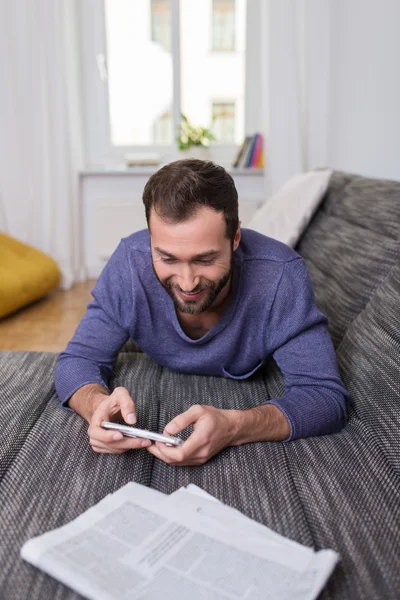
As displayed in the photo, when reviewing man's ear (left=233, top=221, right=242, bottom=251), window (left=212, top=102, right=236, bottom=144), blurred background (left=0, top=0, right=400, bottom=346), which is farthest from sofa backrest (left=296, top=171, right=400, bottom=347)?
window (left=212, top=102, right=236, bottom=144)

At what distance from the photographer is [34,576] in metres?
0.73

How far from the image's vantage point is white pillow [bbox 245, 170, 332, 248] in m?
2.05

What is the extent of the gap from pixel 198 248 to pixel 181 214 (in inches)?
2.9

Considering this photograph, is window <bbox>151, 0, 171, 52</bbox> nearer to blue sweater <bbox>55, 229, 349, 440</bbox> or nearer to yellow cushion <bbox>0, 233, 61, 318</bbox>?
yellow cushion <bbox>0, 233, 61, 318</bbox>

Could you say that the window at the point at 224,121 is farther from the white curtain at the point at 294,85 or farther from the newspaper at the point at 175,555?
the newspaper at the point at 175,555

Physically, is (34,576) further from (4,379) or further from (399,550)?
(4,379)

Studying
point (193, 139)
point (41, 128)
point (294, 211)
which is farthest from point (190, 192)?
point (193, 139)

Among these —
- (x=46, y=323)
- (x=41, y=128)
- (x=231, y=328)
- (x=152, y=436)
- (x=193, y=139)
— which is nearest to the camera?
(x=152, y=436)

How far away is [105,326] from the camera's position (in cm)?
136

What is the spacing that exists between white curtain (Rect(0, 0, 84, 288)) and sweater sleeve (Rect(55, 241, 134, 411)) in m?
2.60

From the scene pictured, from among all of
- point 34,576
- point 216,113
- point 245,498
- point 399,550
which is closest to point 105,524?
point 34,576

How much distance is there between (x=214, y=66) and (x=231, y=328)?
3.30m

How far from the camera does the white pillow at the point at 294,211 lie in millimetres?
2049

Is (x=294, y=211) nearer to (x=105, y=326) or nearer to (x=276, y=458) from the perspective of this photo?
(x=105, y=326)
